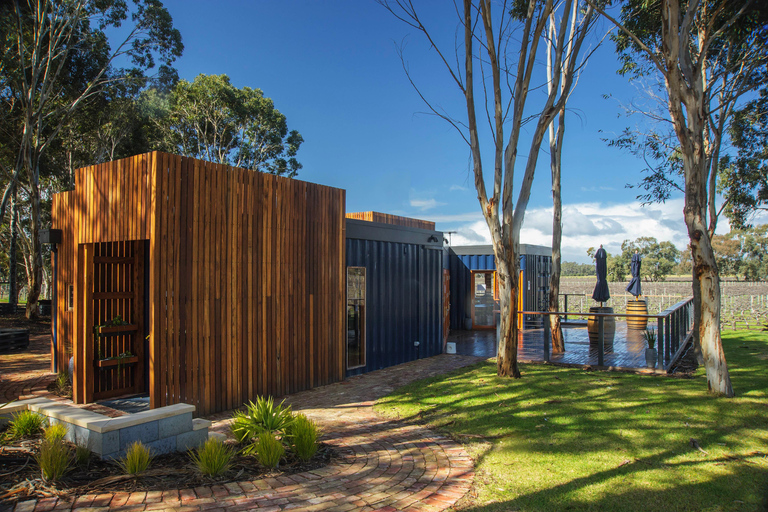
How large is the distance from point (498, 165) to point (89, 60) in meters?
16.8

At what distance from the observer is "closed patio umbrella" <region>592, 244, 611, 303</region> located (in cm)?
1162

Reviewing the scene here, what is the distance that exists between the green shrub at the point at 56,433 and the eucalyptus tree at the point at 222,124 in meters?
20.1

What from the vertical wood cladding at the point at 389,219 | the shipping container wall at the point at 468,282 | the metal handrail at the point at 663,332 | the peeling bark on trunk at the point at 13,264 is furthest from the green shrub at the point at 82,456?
the peeling bark on trunk at the point at 13,264

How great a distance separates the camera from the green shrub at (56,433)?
12.5 feet

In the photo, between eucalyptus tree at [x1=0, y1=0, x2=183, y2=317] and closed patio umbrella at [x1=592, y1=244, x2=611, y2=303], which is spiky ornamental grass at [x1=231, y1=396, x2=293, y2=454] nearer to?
closed patio umbrella at [x1=592, y1=244, x2=611, y2=303]

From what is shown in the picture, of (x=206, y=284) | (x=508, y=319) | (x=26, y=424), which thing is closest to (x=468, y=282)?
(x=508, y=319)

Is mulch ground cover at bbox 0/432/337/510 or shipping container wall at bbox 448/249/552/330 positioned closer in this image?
mulch ground cover at bbox 0/432/337/510

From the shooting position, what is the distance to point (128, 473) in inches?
142

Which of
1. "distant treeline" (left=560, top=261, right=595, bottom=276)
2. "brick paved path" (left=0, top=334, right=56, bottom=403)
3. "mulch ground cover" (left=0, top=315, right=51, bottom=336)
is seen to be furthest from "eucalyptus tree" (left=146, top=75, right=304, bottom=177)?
"distant treeline" (left=560, top=261, right=595, bottom=276)

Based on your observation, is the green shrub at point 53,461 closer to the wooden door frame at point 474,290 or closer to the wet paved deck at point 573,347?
the wet paved deck at point 573,347

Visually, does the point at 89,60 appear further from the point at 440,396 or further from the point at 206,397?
the point at 440,396

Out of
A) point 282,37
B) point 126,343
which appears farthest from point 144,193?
point 282,37

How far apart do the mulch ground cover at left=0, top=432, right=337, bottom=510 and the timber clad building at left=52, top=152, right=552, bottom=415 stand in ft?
4.59

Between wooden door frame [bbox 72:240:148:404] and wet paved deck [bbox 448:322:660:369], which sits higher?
wooden door frame [bbox 72:240:148:404]
